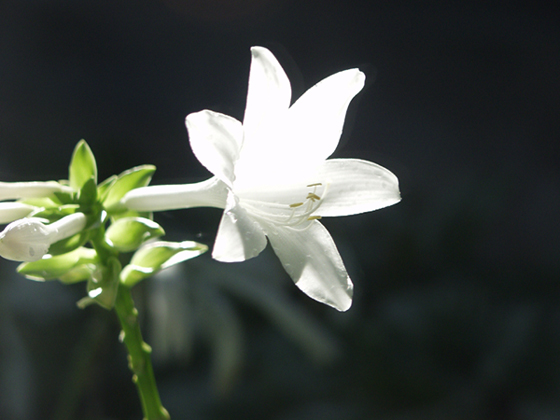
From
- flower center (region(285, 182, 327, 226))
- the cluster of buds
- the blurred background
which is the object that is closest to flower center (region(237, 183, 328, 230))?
flower center (region(285, 182, 327, 226))

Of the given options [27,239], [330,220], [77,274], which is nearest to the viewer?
[27,239]

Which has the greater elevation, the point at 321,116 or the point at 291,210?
the point at 321,116

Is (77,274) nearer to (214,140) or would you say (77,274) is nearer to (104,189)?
(104,189)

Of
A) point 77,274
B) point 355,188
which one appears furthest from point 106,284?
point 355,188

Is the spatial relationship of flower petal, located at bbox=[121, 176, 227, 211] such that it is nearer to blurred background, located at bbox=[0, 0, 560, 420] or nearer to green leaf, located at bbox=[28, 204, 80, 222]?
green leaf, located at bbox=[28, 204, 80, 222]

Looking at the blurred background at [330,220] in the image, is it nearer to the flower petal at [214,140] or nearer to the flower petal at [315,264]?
the flower petal at [315,264]

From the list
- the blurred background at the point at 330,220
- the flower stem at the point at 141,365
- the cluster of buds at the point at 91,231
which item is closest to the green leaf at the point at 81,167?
the cluster of buds at the point at 91,231
